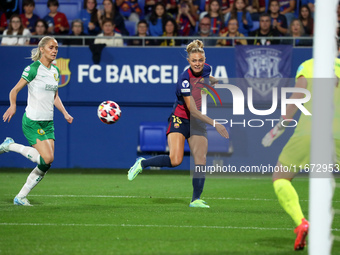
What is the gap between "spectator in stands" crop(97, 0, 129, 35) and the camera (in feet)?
52.7

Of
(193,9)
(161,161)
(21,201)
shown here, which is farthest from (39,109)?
(193,9)

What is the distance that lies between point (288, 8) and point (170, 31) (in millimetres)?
3334

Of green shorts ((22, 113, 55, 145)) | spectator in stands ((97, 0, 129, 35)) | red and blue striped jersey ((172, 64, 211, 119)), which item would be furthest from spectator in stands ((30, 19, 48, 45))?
red and blue striped jersey ((172, 64, 211, 119))

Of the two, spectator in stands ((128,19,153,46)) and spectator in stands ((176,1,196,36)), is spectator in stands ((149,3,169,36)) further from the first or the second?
spectator in stands ((176,1,196,36))

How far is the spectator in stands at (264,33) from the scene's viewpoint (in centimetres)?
1539

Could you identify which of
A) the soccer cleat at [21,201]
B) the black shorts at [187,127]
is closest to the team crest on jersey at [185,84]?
the black shorts at [187,127]

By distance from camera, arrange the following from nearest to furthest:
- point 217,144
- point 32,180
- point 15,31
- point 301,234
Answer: point 301,234 → point 32,180 → point 217,144 → point 15,31

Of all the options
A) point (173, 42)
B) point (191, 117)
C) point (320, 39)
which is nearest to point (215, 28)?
point (173, 42)

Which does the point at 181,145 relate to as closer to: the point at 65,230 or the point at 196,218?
the point at 196,218

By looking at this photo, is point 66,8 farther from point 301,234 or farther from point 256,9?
point 301,234

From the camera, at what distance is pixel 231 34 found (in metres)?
15.8

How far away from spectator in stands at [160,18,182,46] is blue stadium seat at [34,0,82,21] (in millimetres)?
2939

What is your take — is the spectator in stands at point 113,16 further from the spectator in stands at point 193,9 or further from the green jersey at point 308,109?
the green jersey at point 308,109

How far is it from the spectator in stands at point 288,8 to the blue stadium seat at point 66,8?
17.6 feet
